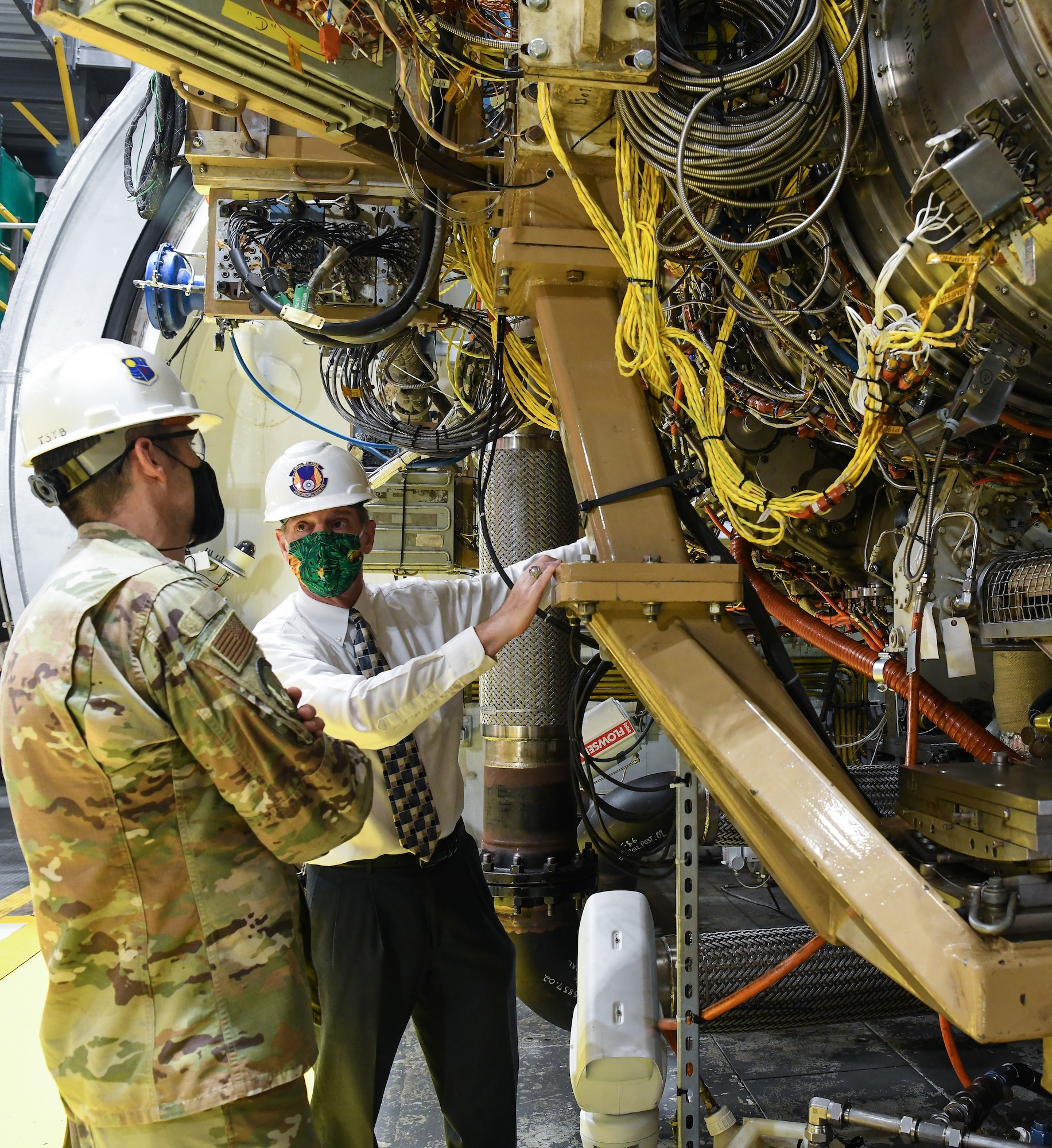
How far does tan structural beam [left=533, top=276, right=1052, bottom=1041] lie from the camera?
4.36 feet

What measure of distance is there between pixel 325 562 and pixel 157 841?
3.53ft

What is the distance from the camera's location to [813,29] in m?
1.77

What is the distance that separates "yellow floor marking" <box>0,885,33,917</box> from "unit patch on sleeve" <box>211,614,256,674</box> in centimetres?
474

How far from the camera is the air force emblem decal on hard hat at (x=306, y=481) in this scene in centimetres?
252

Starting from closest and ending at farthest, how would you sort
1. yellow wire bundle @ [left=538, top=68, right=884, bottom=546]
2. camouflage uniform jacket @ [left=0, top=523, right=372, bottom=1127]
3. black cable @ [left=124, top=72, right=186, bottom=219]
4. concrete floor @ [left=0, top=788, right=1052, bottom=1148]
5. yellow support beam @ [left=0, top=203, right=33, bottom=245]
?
1. camouflage uniform jacket @ [left=0, top=523, right=372, bottom=1127]
2. yellow wire bundle @ [left=538, top=68, right=884, bottom=546]
3. black cable @ [left=124, top=72, right=186, bottom=219]
4. concrete floor @ [left=0, top=788, right=1052, bottom=1148]
5. yellow support beam @ [left=0, top=203, right=33, bottom=245]

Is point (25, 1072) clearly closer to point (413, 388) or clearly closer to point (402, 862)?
point (402, 862)

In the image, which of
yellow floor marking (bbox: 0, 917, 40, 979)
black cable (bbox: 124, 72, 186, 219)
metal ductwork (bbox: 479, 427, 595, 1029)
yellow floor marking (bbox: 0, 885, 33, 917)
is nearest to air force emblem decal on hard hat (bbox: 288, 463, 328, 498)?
black cable (bbox: 124, 72, 186, 219)

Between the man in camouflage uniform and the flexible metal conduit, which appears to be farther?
the flexible metal conduit

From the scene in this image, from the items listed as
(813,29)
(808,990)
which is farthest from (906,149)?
(808,990)

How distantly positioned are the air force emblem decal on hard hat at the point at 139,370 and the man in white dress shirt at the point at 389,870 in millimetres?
662

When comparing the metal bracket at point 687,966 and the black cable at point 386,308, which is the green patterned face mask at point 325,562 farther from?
the metal bracket at point 687,966

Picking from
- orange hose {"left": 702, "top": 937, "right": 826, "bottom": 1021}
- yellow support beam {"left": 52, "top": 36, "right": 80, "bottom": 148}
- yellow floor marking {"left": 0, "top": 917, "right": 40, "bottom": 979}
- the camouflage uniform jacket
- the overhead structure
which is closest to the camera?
the camouflage uniform jacket

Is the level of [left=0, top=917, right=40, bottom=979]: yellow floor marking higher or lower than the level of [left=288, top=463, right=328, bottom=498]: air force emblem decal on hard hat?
lower

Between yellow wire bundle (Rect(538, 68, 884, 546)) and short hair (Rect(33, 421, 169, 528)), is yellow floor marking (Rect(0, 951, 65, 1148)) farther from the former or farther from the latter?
yellow wire bundle (Rect(538, 68, 884, 546))
